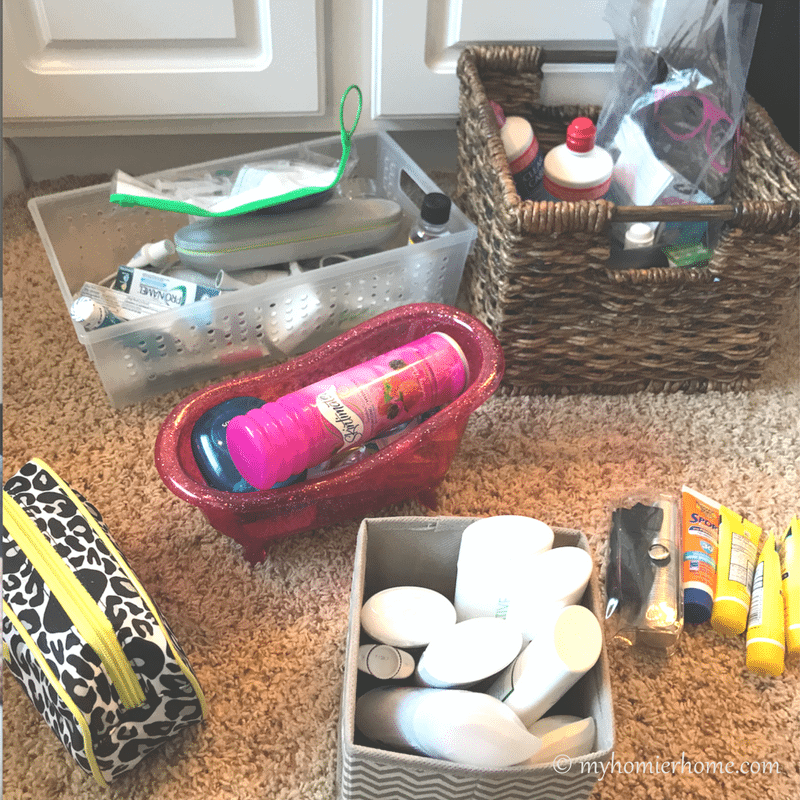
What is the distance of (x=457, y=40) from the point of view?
974 millimetres

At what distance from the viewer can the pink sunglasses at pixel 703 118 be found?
2.79 ft

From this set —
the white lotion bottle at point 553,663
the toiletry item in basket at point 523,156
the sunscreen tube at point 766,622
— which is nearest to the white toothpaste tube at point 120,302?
the toiletry item in basket at point 523,156

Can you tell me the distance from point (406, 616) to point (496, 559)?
8cm

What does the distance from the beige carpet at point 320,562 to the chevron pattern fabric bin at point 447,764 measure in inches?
3.8

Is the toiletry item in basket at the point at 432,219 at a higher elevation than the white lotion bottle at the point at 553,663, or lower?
higher

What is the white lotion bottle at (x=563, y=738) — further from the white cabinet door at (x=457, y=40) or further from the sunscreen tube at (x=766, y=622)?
the white cabinet door at (x=457, y=40)

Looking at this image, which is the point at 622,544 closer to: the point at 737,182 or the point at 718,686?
the point at 718,686

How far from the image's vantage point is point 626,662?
0.67 meters

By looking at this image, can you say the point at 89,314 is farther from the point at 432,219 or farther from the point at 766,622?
the point at 766,622

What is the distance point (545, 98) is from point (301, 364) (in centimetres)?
49

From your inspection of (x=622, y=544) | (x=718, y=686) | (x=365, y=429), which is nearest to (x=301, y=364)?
(x=365, y=429)

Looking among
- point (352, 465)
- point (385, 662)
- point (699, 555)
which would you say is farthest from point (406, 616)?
point (699, 555)

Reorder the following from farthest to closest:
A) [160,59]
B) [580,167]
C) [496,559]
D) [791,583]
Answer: [160,59]
[580,167]
[791,583]
[496,559]

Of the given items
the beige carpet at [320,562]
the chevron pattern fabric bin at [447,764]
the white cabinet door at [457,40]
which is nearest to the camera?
the chevron pattern fabric bin at [447,764]
